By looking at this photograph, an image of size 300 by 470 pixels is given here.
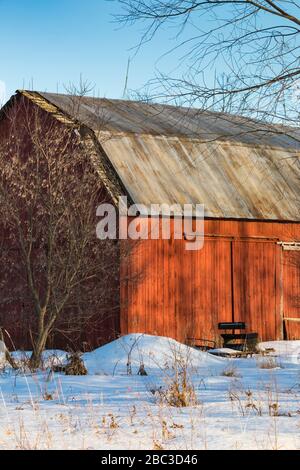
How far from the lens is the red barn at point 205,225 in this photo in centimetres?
1850

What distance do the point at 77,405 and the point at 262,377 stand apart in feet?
13.5

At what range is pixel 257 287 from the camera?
20516mm

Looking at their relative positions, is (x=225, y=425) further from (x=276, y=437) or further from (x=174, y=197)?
(x=174, y=197)

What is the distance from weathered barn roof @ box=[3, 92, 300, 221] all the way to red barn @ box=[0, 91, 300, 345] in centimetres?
3

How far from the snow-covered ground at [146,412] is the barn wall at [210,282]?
18.2 ft

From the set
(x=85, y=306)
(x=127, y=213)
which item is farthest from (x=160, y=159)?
(x=85, y=306)

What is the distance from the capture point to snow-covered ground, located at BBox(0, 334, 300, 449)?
6.47 metres

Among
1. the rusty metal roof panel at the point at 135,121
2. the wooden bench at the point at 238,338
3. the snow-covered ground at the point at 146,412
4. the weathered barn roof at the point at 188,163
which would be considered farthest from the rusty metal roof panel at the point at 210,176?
the snow-covered ground at the point at 146,412

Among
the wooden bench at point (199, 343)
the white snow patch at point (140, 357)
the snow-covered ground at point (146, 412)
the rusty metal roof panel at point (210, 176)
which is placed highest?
the rusty metal roof panel at point (210, 176)

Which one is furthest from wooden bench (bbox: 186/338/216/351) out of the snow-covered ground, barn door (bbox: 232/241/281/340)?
the snow-covered ground

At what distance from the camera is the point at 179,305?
1905 centimetres

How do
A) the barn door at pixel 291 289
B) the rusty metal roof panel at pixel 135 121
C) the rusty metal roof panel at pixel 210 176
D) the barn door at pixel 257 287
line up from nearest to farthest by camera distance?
the rusty metal roof panel at pixel 210 176 < the rusty metal roof panel at pixel 135 121 < the barn door at pixel 257 287 < the barn door at pixel 291 289

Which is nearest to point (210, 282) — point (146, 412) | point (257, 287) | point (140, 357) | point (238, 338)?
point (257, 287)

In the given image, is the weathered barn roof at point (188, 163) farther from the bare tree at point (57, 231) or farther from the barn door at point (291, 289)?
the bare tree at point (57, 231)
